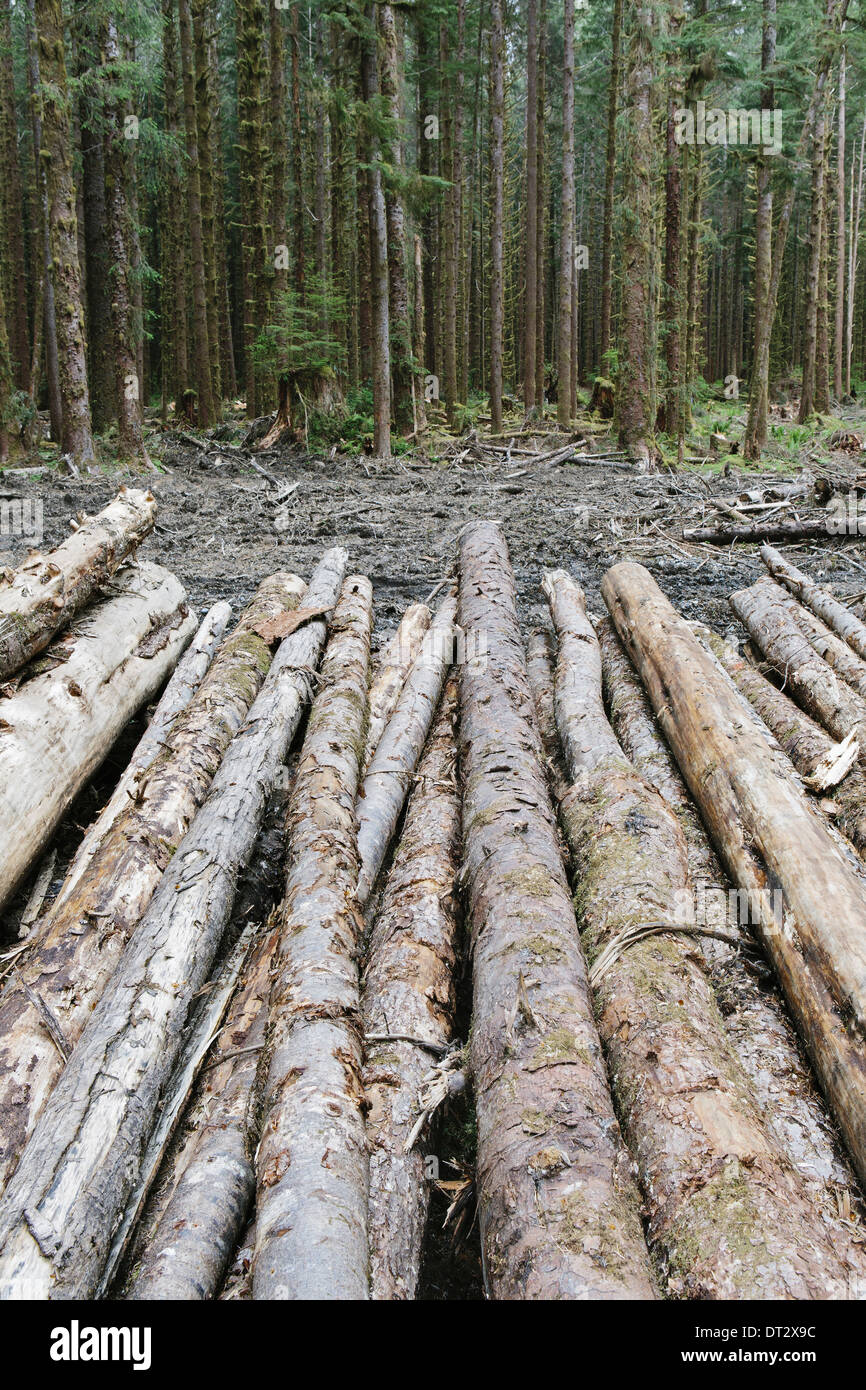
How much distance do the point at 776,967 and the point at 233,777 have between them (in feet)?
7.93

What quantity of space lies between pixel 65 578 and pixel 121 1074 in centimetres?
322

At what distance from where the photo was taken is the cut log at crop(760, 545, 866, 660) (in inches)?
215

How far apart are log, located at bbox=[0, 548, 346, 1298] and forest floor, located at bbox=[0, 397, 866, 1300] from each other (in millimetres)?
899

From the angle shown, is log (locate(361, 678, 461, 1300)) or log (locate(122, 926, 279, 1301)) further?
log (locate(361, 678, 461, 1300))

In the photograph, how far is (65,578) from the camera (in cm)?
464

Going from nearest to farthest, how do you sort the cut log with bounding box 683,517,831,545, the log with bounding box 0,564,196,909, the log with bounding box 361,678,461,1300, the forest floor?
the log with bounding box 361,678,461,1300 < the log with bounding box 0,564,196,909 < the forest floor < the cut log with bounding box 683,517,831,545

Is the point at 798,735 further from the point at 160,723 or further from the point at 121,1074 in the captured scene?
the point at 121,1074

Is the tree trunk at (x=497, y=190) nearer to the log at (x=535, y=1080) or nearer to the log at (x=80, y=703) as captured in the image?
the log at (x=80, y=703)

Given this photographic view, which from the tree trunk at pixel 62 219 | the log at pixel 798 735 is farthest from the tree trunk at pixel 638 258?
the log at pixel 798 735

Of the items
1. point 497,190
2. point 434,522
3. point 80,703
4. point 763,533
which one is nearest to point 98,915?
point 80,703

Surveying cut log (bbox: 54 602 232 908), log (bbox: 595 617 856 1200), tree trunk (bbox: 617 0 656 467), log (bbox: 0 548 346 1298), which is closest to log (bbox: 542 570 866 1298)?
log (bbox: 595 617 856 1200)

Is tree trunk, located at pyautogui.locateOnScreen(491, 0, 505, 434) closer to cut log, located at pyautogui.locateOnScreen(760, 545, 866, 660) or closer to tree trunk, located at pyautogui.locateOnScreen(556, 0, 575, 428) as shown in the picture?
tree trunk, located at pyautogui.locateOnScreen(556, 0, 575, 428)

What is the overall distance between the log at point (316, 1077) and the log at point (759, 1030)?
1188mm
